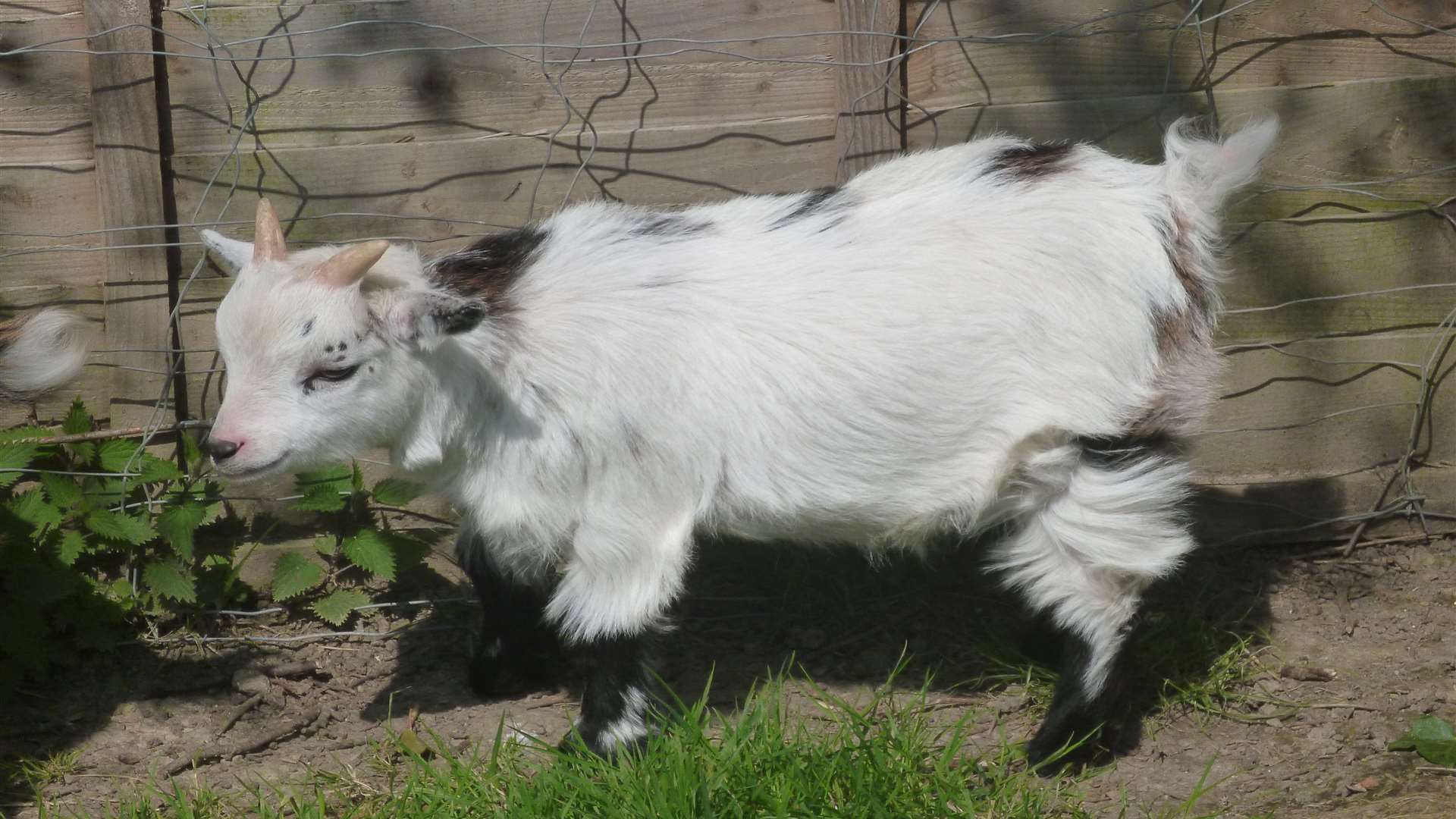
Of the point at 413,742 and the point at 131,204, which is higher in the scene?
the point at 131,204

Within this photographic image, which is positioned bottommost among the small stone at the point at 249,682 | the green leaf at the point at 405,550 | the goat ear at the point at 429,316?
the small stone at the point at 249,682

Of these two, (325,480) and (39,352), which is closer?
(39,352)

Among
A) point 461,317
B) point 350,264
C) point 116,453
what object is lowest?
point 116,453

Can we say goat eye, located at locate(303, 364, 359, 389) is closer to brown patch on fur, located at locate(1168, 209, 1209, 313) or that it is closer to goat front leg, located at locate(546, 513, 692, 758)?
goat front leg, located at locate(546, 513, 692, 758)

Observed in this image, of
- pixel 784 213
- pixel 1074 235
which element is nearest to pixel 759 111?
pixel 784 213

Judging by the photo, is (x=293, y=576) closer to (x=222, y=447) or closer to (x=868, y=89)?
(x=222, y=447)

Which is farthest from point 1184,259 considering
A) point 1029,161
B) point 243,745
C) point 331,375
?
point 243,745

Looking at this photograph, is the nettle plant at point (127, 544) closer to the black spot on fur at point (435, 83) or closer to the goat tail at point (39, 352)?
the goat tail at point (39, 352)

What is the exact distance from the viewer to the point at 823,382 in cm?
291

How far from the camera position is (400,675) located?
12.0 feet

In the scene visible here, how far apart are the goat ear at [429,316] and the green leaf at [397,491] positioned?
1.08 m

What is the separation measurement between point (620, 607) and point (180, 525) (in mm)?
1471

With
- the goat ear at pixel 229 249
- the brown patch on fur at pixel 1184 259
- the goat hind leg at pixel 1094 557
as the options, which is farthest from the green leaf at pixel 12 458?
the brown patch on fur at pixel 1184 259

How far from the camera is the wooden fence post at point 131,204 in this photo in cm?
346
